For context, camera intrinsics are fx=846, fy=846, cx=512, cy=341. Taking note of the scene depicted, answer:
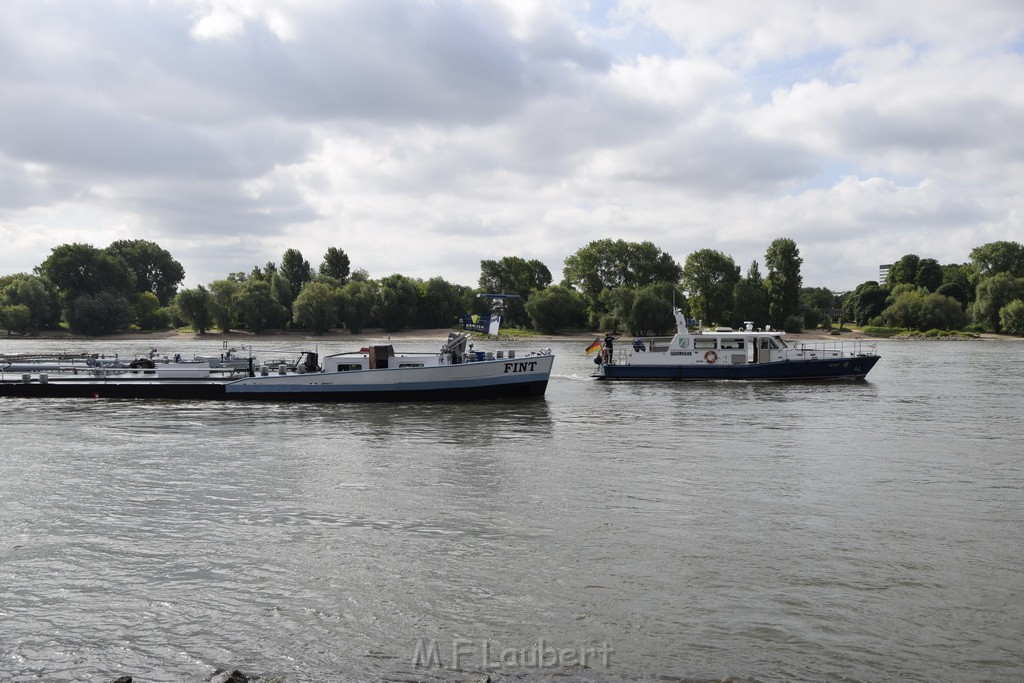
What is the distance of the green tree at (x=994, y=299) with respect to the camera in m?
148

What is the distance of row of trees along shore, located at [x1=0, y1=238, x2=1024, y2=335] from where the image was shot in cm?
15238

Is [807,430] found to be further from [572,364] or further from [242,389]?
[572,364]

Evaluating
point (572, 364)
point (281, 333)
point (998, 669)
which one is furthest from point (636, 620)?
point (281, 333)

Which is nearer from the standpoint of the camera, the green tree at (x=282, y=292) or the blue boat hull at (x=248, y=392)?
the blue boat hull at (x=248, y=392)

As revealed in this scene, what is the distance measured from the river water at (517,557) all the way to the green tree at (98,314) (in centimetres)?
15540

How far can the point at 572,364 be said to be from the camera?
8462 cm

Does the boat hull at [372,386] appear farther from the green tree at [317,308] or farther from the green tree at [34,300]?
the green tree at [34,300]

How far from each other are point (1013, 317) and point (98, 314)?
172 m

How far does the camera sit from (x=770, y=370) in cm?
5828

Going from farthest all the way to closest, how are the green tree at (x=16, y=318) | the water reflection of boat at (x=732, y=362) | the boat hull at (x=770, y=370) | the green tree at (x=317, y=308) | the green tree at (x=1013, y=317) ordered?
1. the green tree at (x=16, y=318)
2. the green tree at (x=317, y=308)
3. the green tree at (x=1013, y=317)
4. the water reflection of boat at (x=732, y=362)
5. the boat hull at (x=770, y=370)

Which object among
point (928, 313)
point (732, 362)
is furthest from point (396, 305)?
point (732, 362)

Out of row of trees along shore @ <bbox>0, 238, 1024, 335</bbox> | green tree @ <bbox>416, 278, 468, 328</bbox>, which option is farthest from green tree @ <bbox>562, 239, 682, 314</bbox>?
green tree @ <bbox>416, 278, 468, 328</bbox>

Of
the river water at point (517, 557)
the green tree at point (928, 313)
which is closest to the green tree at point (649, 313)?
the green tree at point (928, 313)

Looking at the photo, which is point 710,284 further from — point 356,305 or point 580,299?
point 356,305
